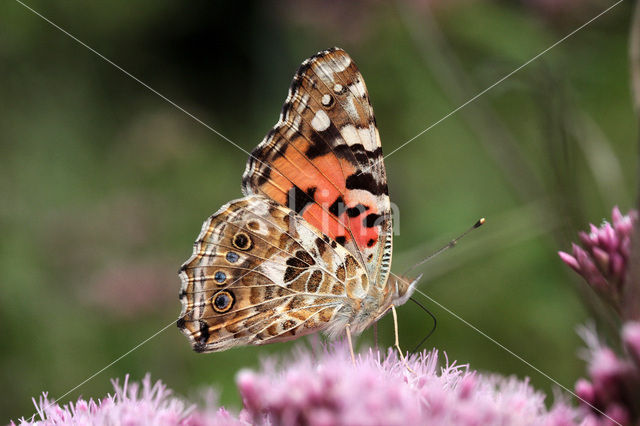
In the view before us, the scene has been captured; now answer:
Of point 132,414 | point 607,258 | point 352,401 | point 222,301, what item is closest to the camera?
point 352,401

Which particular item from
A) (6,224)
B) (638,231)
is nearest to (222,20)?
(6,224)

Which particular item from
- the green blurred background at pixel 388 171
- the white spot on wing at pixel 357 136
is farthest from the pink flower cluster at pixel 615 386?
the white spot on wing at pixel 357 136

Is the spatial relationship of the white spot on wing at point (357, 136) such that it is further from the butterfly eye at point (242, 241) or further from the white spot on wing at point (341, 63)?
the butterfly eye at point (242, 241)

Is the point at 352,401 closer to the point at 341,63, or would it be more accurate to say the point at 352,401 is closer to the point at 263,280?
the point at 263,280

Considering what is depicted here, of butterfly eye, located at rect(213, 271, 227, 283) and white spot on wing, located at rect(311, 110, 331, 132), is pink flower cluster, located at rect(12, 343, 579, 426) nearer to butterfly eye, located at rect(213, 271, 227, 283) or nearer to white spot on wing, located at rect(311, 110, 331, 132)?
butterfly eye, located at rect(213, 271, 227, 283)

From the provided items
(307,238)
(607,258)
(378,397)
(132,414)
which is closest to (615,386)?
(607,258)

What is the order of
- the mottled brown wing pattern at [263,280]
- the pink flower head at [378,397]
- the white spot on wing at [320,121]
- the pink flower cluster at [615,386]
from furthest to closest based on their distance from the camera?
the white spot on wing at [320,121]
the mottled brown wing pattern at [263,280]
the pink flower head at [378,397]
the pink flower cluster at [615,386]
